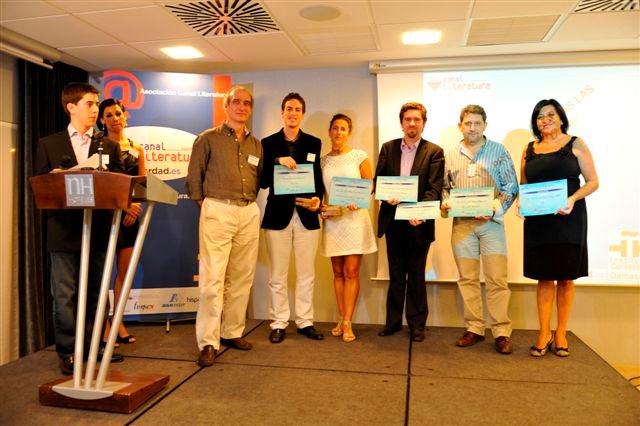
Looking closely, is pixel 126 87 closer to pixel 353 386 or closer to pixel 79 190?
pixel 79 190

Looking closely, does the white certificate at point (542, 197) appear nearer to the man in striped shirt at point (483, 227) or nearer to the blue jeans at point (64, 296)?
the man in striped shirt at point (483, 227)

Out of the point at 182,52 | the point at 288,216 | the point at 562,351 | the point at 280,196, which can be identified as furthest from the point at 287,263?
the point at 182,52

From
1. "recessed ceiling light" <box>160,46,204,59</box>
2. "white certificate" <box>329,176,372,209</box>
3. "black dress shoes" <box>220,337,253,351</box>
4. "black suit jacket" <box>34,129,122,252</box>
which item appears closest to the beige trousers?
"white certificate" <box>329,176,372,209</box>

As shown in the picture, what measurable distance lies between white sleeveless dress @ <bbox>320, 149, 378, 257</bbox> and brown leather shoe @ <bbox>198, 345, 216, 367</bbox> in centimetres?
105

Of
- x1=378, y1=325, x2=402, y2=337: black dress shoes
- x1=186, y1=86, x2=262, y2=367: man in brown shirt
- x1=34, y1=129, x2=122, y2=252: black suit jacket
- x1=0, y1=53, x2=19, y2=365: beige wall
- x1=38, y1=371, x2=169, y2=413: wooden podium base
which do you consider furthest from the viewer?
x1=0, y1=53, x2=19, y2=365: beige wall

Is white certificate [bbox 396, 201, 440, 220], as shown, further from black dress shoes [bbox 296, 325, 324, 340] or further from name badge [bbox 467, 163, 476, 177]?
black dress shoes [bbox 296, 325, 324, 340]

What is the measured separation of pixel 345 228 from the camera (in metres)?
3.35

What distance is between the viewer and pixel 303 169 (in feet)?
10.6

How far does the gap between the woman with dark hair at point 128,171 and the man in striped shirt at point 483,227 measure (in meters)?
2.20

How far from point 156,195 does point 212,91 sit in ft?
6.79

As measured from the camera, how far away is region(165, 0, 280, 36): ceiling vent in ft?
9.85

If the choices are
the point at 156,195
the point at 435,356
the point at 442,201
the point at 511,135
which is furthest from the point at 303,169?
the point at 511,135

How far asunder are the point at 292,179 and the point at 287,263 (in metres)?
0.60

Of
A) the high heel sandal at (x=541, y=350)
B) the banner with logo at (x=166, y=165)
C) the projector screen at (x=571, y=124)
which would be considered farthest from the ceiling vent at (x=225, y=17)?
the high heel sandal at (x=541, y=350)
